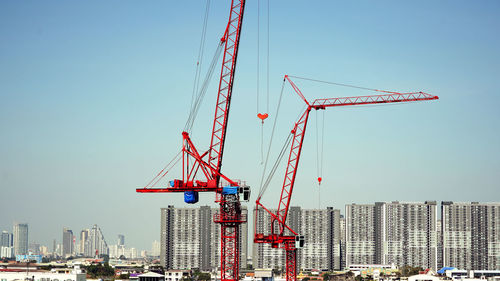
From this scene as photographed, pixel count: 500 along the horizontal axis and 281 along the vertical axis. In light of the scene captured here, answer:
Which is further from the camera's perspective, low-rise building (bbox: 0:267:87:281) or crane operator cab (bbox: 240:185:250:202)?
low-rise building (bbox: 0:267:87:281)

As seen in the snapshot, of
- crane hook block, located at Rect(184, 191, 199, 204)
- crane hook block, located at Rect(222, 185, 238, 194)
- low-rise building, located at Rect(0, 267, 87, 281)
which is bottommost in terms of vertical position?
low-rise building, located at Rect(0, 267, 87, 281)

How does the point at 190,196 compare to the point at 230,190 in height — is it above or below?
below

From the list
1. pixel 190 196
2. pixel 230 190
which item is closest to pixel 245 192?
pixel 230 190

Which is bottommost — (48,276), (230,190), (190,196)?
(48,276)

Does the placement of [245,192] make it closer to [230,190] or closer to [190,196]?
[230,190]

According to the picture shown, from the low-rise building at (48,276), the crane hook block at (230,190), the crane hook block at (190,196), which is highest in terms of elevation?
the crane hook block at (230,190)

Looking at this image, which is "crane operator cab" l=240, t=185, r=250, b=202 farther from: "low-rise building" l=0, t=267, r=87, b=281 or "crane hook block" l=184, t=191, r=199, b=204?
"low-rise building" l=0, t=267, r=87, b=281

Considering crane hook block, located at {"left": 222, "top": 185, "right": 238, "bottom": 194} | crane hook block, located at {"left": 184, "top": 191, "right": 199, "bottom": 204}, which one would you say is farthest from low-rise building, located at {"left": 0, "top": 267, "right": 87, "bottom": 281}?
crane hook block, located at {"left": 222, "top": 185, "right": 238, "bottom": 194}

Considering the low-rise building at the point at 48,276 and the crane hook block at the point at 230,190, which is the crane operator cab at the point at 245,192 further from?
the low-rise building at the point at 48,276

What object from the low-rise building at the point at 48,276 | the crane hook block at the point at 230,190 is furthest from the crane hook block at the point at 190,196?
the low-rise building at the point at 48,276

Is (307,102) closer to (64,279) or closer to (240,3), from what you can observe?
(240,3)

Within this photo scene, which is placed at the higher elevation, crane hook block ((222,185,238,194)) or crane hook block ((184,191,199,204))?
crane hook block ((222,185,238,194))

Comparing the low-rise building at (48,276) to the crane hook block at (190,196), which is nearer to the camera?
the crane hook block at (190,196)

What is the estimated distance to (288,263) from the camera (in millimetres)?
140625
